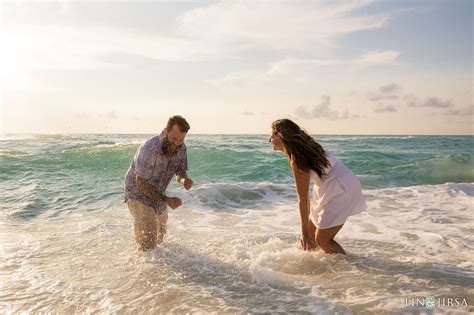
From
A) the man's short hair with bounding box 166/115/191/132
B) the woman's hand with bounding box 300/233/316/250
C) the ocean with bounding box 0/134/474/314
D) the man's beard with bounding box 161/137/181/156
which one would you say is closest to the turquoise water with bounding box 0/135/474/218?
the ocean with bounding box 0/134/474/314

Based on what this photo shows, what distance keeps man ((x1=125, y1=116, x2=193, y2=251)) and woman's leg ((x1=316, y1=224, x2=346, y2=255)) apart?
1767 mm

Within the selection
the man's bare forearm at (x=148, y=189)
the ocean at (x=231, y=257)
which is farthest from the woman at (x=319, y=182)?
the man's bare forearm at (x=148, y=189)

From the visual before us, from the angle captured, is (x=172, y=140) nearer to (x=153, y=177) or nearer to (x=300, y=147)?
(x=153, y=177)

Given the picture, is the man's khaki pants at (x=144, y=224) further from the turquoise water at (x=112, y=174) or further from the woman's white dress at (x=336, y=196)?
the turquoise water at (x=112, y=174)

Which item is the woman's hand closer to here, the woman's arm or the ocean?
the ocean

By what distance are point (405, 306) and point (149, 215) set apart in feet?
10.6

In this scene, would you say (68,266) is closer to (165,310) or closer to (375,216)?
(165,310)

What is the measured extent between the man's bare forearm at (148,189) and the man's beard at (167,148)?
0.46 metres

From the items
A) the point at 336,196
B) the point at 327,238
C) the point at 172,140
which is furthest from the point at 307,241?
the point at 172,140

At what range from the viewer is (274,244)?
5.95 meters

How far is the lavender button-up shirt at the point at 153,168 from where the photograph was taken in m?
5.14

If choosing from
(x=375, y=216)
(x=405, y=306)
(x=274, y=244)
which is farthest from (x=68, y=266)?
(x=375, y=216)

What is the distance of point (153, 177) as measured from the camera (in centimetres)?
525

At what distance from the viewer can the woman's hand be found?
491 centimetres
